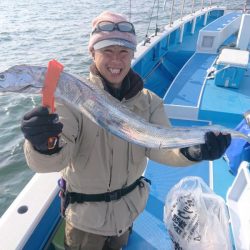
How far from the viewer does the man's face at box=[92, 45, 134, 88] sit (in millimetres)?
2152

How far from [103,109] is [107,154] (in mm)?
509

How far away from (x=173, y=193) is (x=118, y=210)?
0.71m

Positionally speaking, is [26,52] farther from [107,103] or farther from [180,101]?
[107,103]

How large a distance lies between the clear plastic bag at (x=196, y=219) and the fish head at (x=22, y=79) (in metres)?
1.75

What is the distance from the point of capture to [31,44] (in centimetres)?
1241

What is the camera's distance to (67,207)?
2389 millimetres

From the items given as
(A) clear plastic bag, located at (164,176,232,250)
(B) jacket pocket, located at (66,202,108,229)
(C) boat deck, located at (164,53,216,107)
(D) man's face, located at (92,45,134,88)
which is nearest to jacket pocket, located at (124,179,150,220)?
(B) jacket pocket, located at (66,202,108,229)

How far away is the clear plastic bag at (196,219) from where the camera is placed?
2.47 metres

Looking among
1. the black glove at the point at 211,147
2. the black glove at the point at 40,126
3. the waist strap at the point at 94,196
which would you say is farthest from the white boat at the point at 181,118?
the black glove at the point at 40,126

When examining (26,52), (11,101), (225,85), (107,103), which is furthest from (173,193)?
(26,52)

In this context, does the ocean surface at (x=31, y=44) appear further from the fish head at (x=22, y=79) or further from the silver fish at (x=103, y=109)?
the fish head at (x=22, y=79)

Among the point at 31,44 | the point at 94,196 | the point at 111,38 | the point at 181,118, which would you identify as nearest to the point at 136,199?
the point at 94,196

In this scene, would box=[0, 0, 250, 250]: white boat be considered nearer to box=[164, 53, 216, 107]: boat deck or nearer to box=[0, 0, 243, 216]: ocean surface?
box=[164, 53, 216, 107]: boat deck

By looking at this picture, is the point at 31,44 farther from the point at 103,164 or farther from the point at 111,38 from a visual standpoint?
the point at 103,164
